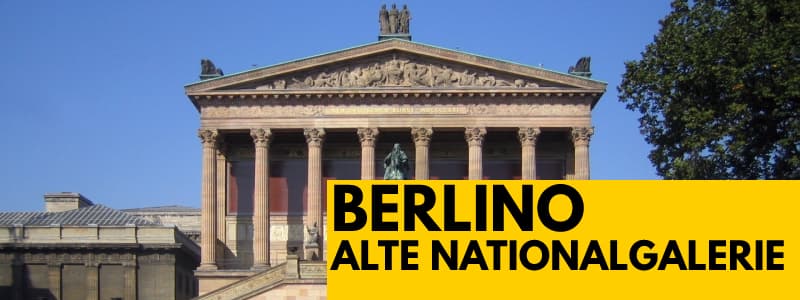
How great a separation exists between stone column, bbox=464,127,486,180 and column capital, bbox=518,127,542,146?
219 centimetres

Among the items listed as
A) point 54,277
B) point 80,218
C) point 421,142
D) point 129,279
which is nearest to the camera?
point 421,142

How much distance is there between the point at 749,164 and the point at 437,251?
86.6ft

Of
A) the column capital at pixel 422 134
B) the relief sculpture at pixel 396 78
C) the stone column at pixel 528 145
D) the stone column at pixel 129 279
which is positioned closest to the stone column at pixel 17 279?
the stone column at pixel 129 279

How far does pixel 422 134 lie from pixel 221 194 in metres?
12.8

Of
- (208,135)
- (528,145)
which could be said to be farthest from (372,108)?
(208,135)

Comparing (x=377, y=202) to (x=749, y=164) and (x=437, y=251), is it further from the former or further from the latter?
(x=749, y=164)

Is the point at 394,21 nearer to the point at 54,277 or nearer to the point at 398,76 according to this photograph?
the point at 398,76

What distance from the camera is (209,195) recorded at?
72250 mm

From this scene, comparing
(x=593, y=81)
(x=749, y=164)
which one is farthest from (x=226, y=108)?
(x=749, y=164)

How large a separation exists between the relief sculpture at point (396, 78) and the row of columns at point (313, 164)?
2.62m

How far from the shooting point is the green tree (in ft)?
139

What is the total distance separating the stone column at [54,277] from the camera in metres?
78.0

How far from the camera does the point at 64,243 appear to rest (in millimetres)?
78125

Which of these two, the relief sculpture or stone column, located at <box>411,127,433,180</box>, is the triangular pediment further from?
stone column, located at <box>411,127,433,180</box>
